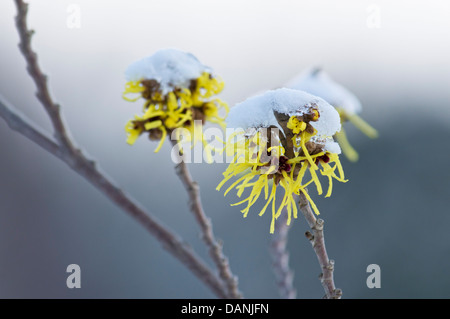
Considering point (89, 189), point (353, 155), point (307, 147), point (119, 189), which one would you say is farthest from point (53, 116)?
point (89, 189)

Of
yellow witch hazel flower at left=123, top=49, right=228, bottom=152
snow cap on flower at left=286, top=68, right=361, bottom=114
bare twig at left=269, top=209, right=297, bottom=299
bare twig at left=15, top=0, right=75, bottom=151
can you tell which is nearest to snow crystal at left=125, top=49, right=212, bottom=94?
yellow witch hazel flower at left=123, top=49, right=228, bottom=152

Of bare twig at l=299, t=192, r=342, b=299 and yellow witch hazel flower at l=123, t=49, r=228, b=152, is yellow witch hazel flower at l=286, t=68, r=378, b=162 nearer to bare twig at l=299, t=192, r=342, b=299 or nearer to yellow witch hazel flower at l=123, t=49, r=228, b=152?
yellow witch hazel flower at l=123, t=49, r=228, b=152

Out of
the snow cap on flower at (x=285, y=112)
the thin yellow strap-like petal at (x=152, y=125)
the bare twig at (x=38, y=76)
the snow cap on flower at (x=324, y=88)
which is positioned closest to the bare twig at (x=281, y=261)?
the snow cap on flower at (x=324, y=88)

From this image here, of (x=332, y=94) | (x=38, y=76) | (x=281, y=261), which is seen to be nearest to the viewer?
(x=38, y=76)

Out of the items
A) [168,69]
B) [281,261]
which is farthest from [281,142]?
[281,261]

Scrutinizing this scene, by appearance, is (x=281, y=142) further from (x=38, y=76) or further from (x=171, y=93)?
(x=38, y=76)

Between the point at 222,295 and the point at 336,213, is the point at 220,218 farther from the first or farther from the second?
the point at 222,295
